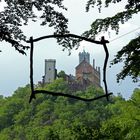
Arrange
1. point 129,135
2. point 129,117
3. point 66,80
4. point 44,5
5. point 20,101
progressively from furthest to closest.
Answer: point 66,80, point 20,101, point 129,117, point 129,135, point 44,5

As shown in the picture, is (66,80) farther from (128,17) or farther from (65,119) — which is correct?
(128,17)

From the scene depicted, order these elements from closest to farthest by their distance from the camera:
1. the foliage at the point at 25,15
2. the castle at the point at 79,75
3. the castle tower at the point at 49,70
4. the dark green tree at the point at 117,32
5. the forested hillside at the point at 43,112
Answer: the foliage at the point at 25,15 → the dark green tree at the point at 117,32 → the forested hillside at the point at 43,112 → the castle at the point at 79,75 → the castle tower at the point at 49,70

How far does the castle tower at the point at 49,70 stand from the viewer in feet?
454

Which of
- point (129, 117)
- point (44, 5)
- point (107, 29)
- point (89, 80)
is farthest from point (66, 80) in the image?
point (44, 5)

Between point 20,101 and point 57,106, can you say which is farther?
point 20,101

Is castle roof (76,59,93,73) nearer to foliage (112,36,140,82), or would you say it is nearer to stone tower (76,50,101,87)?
stone tower (76,50,101,87)

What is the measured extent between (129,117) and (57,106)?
87000 millimetres

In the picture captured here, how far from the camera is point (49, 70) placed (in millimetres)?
140000

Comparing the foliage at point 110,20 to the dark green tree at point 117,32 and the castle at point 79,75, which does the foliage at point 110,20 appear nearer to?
the dark green tree at point 117,32

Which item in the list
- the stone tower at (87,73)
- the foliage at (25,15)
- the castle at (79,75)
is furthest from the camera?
the stone tower at (87,73)

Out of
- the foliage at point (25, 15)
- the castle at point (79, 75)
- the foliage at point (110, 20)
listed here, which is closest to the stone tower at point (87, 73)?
the castle at point (79, 75)

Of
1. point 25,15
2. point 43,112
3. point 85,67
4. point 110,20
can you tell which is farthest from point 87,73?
point 25,15

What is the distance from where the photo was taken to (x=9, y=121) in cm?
11750

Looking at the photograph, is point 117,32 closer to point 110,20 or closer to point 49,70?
point 110,20
